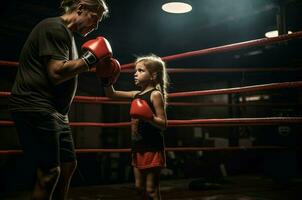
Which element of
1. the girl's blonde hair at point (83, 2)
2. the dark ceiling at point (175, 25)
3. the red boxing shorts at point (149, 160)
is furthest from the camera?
the dark ceiling at point (175, 25)

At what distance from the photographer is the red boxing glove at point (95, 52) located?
1555 millimetres

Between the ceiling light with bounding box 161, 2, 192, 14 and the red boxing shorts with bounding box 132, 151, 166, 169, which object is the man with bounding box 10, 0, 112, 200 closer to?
the red boxing shorts with bounding box 132, 151, 166, 169

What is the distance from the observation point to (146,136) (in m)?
2.09

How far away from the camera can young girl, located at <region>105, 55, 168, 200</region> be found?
2.03 m

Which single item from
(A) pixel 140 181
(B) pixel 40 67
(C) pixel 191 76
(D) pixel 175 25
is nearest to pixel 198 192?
(A) pixel 140 181

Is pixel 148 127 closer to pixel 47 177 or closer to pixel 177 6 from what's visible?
pixel 47 177

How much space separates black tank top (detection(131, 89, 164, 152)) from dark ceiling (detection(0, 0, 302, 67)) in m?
2.47

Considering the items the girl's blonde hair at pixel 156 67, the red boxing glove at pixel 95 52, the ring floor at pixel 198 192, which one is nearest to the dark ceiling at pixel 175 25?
the ring floor at pixel 198 192

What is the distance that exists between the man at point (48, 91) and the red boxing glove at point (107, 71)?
29 centimetres

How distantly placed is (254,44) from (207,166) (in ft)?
16.2

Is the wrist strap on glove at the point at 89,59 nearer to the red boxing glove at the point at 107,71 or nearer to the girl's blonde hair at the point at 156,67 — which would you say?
the red boxing glove at the point at 107,71

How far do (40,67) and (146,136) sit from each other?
0.81 meters

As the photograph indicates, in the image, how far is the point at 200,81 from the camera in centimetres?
850

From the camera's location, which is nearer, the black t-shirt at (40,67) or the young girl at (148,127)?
the black t-shirt at (40,67)
